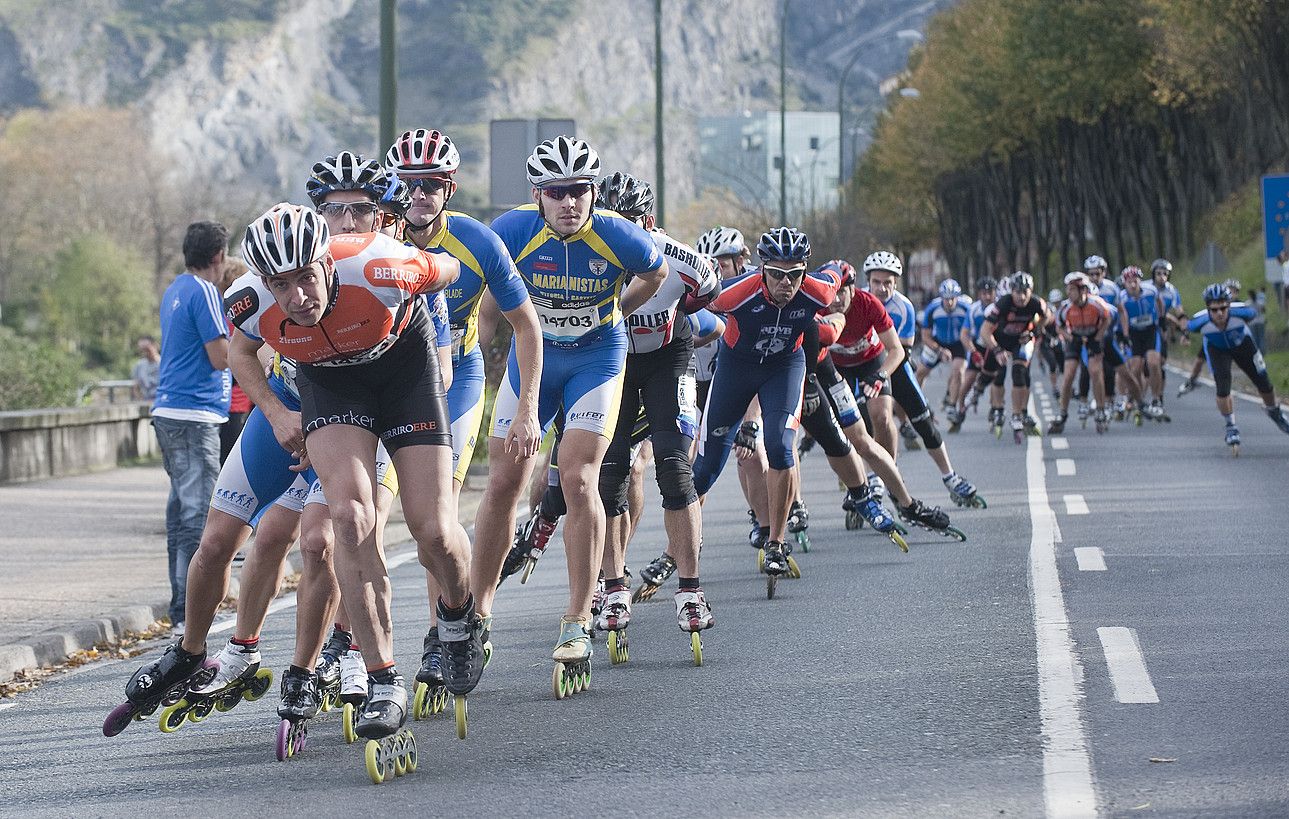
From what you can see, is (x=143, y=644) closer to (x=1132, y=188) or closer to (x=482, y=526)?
(x=482, y=526)

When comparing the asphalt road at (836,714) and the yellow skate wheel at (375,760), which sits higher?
the yellow skate wheel at (375,760)

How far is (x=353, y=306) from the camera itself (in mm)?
6172

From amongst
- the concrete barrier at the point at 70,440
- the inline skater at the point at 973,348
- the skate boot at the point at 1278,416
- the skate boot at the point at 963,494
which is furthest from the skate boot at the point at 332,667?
the inline skater at the point at 973,348

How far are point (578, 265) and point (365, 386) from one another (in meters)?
1.80

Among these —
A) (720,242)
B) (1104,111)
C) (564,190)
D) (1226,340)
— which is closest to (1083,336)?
(1226,340)

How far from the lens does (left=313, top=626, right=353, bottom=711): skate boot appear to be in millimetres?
7172

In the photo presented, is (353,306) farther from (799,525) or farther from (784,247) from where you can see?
(799,525)

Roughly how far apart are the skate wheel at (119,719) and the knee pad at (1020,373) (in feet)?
53.9

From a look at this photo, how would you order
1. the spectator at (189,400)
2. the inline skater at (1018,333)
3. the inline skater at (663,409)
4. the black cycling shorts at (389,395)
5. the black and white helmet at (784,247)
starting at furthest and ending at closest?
the inline skater at (1018,333) → the black and white helmet at (784,247) → the spectator at (189,400) → the inline skater at (663,409) → the black cycling shorts at (389,395)

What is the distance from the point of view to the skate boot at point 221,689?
6988mm

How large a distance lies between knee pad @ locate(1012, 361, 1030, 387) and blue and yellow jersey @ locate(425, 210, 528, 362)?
15.0 m

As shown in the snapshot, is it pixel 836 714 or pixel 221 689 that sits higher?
pixel 221 689

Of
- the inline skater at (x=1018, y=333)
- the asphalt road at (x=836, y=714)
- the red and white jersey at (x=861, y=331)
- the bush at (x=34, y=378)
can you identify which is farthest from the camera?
the bush at (x=34, y=378)

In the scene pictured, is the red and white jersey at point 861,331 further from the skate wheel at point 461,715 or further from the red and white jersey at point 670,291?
the skate wheel at point 461,715
